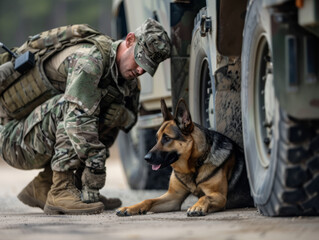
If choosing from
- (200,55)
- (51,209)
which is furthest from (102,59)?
(51,209)

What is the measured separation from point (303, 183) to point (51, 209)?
1.97 metres

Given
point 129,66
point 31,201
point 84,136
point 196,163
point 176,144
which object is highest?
point 129,66

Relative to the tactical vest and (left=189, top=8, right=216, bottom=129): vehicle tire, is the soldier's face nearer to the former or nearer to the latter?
the tactical vest

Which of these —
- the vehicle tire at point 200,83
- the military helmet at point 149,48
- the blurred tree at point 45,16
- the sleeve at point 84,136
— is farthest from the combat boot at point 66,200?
the blurred tree at point 45,16

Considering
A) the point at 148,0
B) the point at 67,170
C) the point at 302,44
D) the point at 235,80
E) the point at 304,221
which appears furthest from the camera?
the point at 148,0

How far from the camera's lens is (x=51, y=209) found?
429 cm

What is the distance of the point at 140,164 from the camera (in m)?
6.51

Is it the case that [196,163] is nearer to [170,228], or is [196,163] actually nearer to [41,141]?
[41,141]

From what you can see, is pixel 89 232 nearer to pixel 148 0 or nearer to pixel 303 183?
pixel 303 183

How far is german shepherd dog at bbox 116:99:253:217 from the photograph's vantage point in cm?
408

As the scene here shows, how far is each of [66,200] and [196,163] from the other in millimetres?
856

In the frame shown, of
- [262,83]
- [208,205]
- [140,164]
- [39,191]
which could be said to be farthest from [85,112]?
[140,164]

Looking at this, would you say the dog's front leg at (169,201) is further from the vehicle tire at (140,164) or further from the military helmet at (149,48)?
the vehicle tire at (140,164)

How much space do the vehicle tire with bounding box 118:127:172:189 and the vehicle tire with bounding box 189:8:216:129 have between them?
1368 mm
